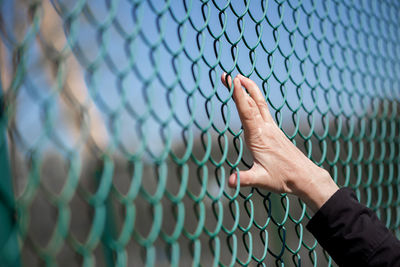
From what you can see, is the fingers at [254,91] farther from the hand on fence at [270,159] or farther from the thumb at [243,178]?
the thumb at [243,178]

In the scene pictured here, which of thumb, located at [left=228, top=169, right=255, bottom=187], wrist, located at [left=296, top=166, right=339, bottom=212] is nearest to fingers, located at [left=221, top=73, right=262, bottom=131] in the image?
thumb, located at [left=228, top=169, right=255, bottom=187]

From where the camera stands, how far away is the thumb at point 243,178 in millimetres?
1241

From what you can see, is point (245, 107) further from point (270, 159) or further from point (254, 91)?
point (270, 159)

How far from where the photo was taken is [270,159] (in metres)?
1.34

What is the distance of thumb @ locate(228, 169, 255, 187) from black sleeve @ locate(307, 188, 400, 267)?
0.91 feet

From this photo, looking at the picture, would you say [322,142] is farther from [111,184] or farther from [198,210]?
[111,184]

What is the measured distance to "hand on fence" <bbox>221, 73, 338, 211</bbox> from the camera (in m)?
1.30

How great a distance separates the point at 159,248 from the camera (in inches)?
187

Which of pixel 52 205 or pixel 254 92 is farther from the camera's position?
pixel 254 92

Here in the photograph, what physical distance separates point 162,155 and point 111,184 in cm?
16

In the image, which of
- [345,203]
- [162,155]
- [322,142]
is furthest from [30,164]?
[322,142]

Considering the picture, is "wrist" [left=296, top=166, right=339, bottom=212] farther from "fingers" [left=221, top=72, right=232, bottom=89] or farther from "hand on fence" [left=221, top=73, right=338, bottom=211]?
"fingers" [left=221, top=72, right=232, bottom=89]

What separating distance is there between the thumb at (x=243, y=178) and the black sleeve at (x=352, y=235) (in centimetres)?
28

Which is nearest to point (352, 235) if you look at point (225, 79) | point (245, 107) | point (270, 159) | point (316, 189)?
point (316, 189)
